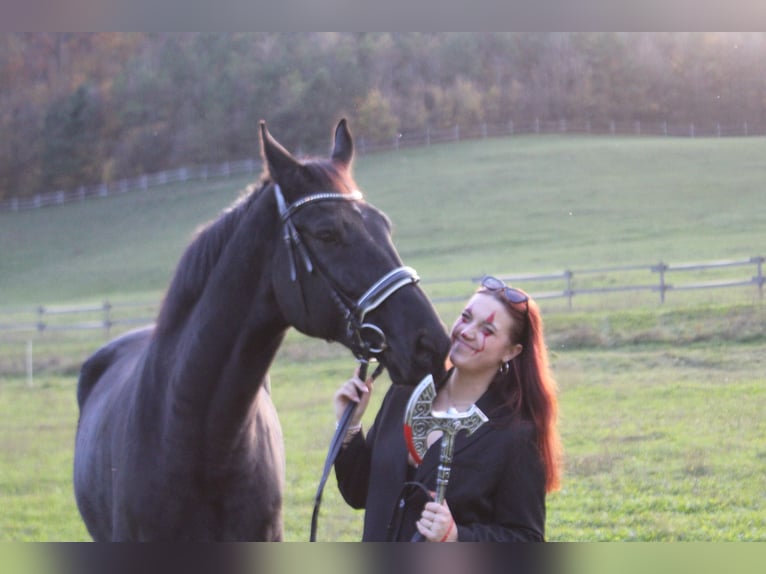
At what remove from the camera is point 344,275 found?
1.86m

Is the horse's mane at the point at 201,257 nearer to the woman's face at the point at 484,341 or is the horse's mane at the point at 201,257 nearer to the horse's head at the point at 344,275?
the horse's head at the point at 344,275

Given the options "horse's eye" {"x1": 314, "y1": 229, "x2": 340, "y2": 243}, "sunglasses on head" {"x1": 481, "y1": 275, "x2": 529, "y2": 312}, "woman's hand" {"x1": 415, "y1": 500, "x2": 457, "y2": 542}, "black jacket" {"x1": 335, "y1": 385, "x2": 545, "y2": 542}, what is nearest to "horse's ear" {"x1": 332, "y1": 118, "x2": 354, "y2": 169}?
"horse's eye" {"x1": 314, "y1": 229, "x2": 340, "y2": 243}

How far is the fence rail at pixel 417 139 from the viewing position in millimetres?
3615

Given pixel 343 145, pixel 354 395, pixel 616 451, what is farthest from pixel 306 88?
pixel 616 451

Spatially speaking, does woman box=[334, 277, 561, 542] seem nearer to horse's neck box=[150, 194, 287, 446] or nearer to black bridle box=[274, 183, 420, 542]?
black bridle box=[274, 183, 420, 542]

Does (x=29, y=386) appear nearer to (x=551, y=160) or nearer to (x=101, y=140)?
(x=101, y=140)

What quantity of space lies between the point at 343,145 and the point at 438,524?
928 mm

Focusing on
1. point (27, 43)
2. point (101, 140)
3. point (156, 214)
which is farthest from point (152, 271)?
point (27, 43)

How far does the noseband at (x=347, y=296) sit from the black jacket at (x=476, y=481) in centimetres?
15

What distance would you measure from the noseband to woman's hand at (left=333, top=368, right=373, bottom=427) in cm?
10

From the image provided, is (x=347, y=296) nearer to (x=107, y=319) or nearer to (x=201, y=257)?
(x=201, y=257)

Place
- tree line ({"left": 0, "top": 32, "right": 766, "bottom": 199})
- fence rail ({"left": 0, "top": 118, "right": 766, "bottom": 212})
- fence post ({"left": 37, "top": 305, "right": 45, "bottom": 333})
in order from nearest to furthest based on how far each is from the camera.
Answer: tree line ({"left": 0, "top": 32, "right": 766, "bottom": 199}) < fence rail ({"left": 0, "top": 118, "right": 766, "bottom": 212}) < fence post ({"left": 37, "top": 305, "right": 45, "bottom": 333})

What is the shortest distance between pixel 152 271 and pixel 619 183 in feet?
7.09

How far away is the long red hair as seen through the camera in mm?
1843
